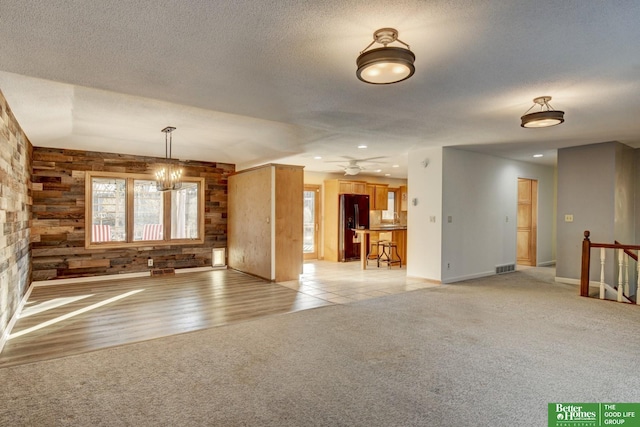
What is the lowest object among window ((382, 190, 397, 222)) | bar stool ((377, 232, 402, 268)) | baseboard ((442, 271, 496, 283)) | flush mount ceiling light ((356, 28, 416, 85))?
baseboard ((442, 271, 496, 283))

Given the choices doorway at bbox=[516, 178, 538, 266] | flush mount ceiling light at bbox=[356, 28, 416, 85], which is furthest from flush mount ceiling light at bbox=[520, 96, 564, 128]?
doorway at bbox=[516, 178, 538, 266]

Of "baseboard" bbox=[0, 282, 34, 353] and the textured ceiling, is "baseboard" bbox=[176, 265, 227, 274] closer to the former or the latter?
"baseboard" bbox=[0, 282, 34, 353]

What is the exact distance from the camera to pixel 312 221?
1034 cm

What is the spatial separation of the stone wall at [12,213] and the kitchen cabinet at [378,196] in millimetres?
7969

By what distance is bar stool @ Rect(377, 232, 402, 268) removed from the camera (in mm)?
8859

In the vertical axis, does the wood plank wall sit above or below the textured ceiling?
below

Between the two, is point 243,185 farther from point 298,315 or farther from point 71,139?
point 298,315

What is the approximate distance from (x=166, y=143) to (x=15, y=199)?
2298 millimetres

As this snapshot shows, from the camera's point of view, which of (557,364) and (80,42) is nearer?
(80,42)

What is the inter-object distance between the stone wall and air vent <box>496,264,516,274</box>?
26.7 feet

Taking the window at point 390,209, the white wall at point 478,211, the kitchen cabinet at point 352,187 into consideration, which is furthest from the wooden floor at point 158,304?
the window at point 390,209

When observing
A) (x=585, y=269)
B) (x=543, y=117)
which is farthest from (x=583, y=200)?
(x=543, y=117)

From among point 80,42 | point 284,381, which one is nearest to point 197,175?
point 80,42

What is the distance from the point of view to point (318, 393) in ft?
8.38
